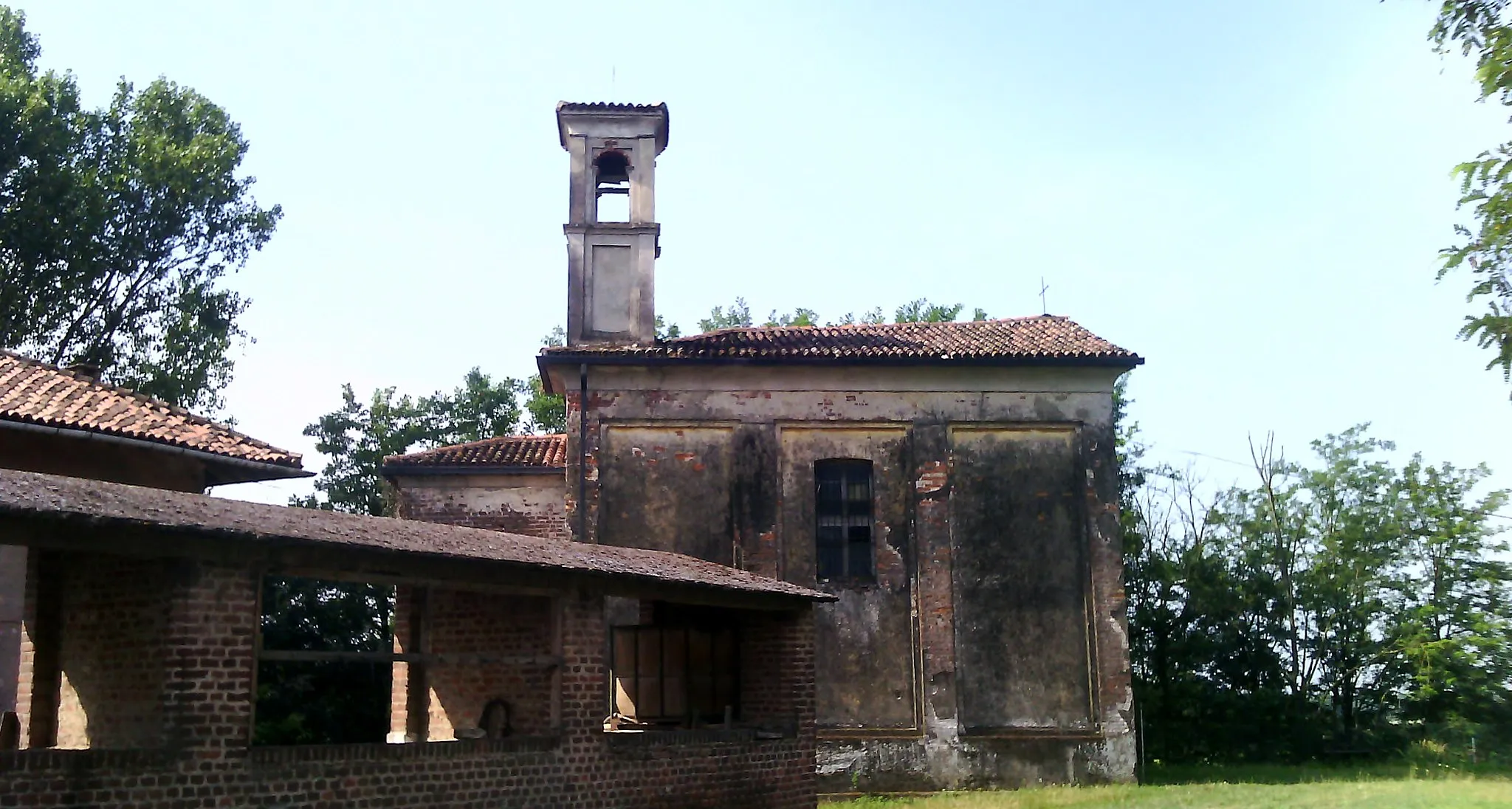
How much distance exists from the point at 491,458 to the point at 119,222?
12.5m

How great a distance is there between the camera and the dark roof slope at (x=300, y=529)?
25.0 ft

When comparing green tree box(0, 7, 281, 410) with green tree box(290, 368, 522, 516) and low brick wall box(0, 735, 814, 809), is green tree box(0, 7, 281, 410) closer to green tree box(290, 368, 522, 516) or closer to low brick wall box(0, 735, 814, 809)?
green tree box(290, 368, 522, 516)

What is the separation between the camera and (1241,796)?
53.9 ft

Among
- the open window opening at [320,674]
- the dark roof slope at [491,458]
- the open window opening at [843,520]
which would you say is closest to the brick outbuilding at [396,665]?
the open window opening at [843,520]

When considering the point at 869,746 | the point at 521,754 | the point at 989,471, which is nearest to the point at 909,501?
the point at 989,471

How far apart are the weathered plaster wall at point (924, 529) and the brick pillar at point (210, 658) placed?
32.5 ft

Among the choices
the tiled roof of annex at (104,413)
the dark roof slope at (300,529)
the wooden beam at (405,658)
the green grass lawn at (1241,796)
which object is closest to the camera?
the dark roof slope at (300,529)

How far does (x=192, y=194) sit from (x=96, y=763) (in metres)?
22.8

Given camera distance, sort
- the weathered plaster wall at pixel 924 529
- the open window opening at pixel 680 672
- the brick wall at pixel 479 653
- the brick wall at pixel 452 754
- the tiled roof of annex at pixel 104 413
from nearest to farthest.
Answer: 1. the brick wall at pixel 452 754
2. the brick wall at pixel 479 653
3. the tiled roof of annex at pixel 104 413
4. the open window opening at pixel 680 672
5. the weathered plaster wall at pixel 924 529

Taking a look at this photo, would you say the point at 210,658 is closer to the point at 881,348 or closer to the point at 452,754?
the point at 452,754

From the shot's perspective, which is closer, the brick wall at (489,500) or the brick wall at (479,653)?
the brick wall at (479,653)

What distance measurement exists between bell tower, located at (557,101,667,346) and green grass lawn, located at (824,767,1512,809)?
8053 mm

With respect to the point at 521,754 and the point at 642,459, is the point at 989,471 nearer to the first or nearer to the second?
the point at 642,459

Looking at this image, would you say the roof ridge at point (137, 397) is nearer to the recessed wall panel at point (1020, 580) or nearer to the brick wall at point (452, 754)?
the brick wall at point (452, 754)
